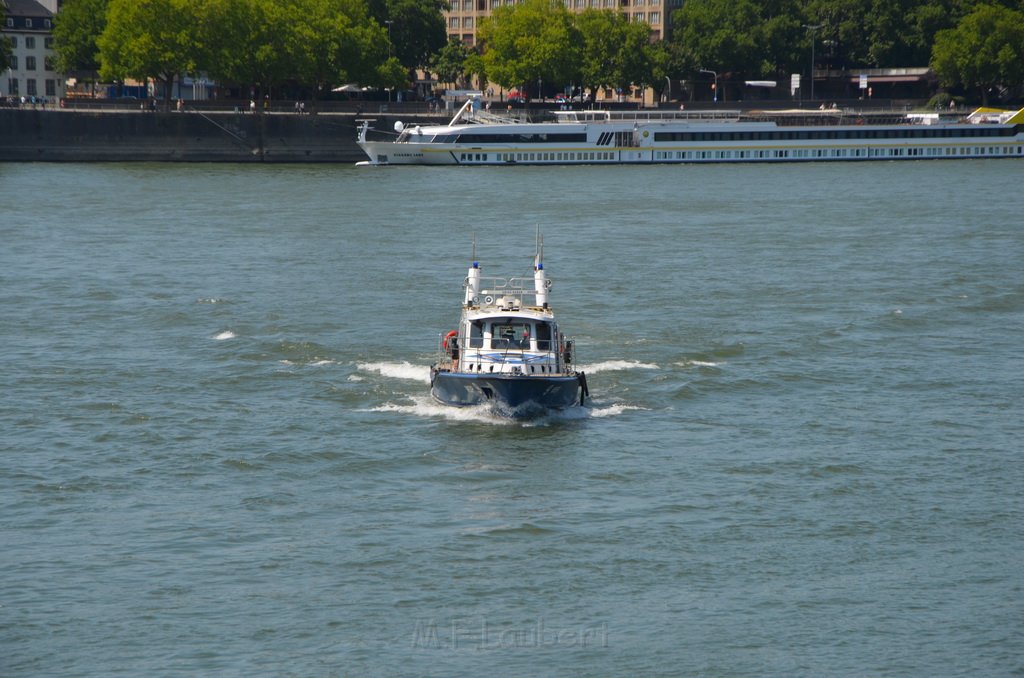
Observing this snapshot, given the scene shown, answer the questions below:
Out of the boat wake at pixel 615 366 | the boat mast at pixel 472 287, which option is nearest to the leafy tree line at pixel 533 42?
the boat wake at pixel 615 366

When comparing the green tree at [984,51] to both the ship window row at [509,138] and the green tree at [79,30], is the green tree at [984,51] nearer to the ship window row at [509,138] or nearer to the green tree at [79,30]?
the ship window row at [509,138]

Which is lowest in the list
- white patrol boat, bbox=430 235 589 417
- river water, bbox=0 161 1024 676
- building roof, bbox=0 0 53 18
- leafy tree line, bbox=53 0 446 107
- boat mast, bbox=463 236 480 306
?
river water, bbox=0 161 1024 676

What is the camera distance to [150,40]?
354 ft

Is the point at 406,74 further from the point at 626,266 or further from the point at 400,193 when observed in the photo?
the point at 626,266

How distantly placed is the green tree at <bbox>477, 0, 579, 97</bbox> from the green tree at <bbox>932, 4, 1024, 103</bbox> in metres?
28.1

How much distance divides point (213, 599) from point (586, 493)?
23.4ft

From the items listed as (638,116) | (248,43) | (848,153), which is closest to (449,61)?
(248,43)

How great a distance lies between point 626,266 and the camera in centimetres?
5456

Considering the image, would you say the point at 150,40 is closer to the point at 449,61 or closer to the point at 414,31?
the point at 414,31

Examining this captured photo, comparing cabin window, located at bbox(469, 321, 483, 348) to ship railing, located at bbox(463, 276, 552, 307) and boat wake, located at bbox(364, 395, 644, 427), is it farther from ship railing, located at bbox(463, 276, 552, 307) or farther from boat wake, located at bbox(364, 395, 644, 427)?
boat wake, located at bbox(364, 395, 644, 427)

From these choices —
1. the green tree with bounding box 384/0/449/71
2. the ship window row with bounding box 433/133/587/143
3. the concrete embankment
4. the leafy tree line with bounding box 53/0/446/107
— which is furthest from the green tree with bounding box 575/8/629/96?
the concrete embankment

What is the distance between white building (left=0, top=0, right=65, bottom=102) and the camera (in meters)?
133

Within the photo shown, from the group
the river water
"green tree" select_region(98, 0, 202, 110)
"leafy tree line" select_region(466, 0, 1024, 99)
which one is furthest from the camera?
"leafy tree line" select_region(466, 0, 1024, 99)

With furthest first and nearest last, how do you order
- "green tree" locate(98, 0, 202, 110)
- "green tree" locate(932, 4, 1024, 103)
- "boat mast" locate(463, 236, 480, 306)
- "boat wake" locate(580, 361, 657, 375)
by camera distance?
1. "green tree" locate(932, 4, 1024, 103)
2. "green tree" locate(98, 0, 202, 110)
3. "boat wake" locate(580, 361, 657, 375)
4. "boat mast" locate(463, 236, 480, 306)
